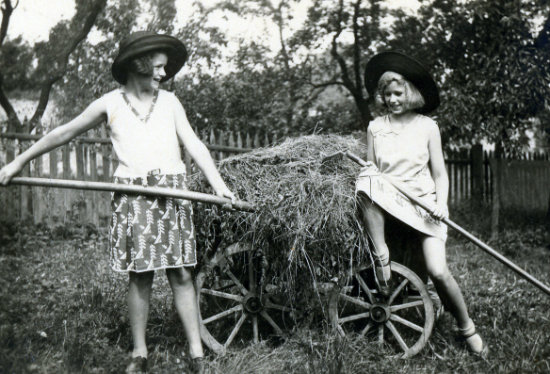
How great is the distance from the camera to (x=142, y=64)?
3.04 metres

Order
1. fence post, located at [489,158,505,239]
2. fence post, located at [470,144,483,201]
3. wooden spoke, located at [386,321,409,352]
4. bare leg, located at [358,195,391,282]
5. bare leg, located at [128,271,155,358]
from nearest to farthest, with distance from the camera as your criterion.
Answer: bare leg, located at [128,271,155,358] < bare leg, located at [358,195,391,282] < wooden spoke, located at [386,321,409,352] < fence post, located at [489,158,505,239] < fence post, located at [470,144,483,201]

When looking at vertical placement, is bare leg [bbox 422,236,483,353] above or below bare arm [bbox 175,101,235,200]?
below

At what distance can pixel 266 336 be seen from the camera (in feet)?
11.8

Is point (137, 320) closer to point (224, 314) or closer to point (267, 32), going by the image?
point (224, 314)

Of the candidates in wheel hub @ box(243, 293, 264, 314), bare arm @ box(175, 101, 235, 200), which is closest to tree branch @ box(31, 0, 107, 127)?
bare arm @ box(175, 101, 235, 200)

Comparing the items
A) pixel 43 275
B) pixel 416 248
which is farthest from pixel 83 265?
pixel 416 248

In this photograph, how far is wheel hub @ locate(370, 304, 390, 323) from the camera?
3.34 metres

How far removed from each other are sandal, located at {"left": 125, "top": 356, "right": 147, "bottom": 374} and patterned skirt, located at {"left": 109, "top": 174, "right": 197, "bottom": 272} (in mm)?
486

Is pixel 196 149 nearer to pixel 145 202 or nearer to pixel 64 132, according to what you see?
pixel 145 202

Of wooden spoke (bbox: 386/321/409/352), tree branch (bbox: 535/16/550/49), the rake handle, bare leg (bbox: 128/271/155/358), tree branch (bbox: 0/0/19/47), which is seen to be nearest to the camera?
the rake handle

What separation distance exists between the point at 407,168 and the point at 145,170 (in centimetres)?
166

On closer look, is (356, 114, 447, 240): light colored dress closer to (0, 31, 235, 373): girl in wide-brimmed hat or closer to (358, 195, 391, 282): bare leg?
(358, 195, 391, 282): bare leg

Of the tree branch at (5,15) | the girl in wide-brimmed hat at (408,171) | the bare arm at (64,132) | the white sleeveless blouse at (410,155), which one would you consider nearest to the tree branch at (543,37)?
the girl in wide-brimmed hat at (408,171)

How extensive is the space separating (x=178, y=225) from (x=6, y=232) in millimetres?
4156
